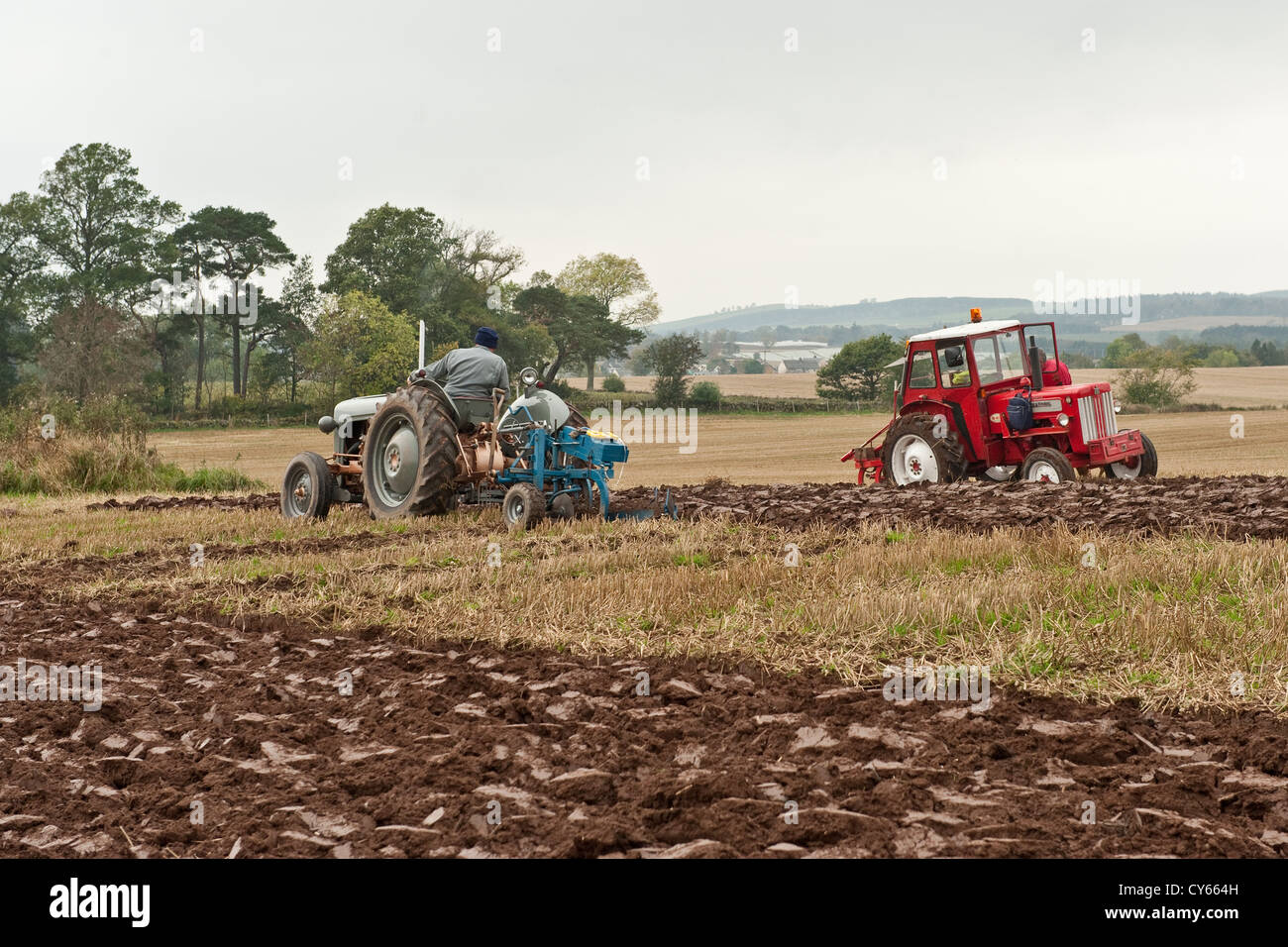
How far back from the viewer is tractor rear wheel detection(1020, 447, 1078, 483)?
13266 millimetres

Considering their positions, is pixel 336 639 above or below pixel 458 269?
below

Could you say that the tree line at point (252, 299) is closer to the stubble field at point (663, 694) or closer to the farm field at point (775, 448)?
the farm field at point (775, 448)

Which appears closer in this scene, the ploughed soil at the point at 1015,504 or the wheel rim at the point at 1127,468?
the ploughed soil at the point at 1015,504

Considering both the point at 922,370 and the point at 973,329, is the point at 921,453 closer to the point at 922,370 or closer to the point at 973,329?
the point at 922,370

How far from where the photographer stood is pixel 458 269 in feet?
206

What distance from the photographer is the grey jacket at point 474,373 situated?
36.2 ft

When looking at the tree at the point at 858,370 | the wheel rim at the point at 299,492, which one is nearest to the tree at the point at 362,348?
the tree at the point at 858,370

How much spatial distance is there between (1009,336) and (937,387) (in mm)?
1083

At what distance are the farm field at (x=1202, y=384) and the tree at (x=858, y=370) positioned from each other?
116 cm

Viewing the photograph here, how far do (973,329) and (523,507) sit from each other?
7021 mm

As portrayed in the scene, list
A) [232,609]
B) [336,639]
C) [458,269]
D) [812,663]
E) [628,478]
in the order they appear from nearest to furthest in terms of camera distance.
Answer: [812,663], [336,639], [232,609], [628,478], [458,269]

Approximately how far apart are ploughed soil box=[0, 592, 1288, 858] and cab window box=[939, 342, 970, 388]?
9914 mm
